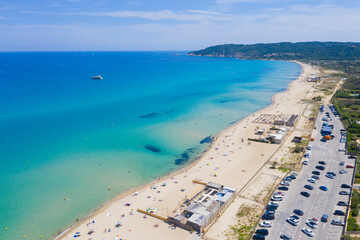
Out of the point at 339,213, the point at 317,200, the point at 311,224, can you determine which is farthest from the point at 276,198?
the point at 339,213

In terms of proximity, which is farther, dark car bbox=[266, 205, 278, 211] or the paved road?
dark car bbox=[266, 205, 278, 211]

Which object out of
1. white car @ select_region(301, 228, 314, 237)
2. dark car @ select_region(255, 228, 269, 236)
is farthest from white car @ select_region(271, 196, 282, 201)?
dark car @ select_region(255, 228, 269, 236)

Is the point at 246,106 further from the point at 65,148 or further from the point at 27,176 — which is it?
the point at 27,176

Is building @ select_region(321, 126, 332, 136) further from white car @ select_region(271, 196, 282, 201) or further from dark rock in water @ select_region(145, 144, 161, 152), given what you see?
dark rock in water @ select_region(145, 144, 161, 152)

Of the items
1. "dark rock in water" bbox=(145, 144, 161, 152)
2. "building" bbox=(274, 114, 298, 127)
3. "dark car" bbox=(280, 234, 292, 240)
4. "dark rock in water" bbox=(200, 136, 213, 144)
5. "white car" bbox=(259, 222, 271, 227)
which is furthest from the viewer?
"building" bbox=(274, 114, 298, 127)

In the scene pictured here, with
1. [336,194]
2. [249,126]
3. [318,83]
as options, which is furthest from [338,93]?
[336,194]
